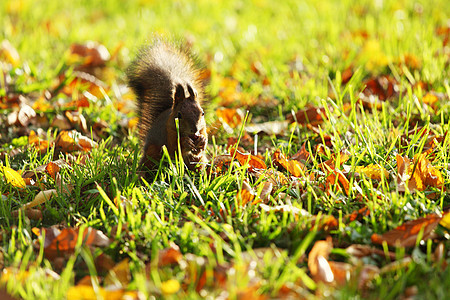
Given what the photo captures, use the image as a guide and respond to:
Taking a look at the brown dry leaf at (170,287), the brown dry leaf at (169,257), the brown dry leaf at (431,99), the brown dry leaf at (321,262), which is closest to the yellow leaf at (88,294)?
the brown dry leaf at (170,287)

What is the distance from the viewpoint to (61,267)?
1672 millimetres

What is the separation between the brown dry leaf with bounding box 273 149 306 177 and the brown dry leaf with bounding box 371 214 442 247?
463 millimetres

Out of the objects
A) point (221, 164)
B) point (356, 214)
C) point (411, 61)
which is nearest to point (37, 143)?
point (221, 164)

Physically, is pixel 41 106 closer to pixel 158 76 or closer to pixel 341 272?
pixel 158 76

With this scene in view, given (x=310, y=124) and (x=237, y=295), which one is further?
(x=310, y=124)

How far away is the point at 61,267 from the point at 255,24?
379 cm

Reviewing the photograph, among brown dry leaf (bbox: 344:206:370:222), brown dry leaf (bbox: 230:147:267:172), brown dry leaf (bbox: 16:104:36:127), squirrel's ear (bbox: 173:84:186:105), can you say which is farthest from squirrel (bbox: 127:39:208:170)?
brown dry leaf (bbox: 16:104:36:127)

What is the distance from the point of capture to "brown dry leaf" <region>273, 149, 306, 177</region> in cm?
217

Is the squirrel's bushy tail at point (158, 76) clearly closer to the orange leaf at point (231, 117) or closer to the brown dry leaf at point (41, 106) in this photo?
the orange leaf at point (231, 117)

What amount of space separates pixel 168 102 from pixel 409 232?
1189 millimetres

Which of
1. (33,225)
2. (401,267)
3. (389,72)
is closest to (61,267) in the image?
(33,225)

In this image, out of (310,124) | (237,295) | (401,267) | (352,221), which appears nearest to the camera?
(237,295)

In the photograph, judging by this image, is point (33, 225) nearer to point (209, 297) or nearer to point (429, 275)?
point (209, 297)

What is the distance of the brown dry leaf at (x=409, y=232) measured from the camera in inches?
65.9
